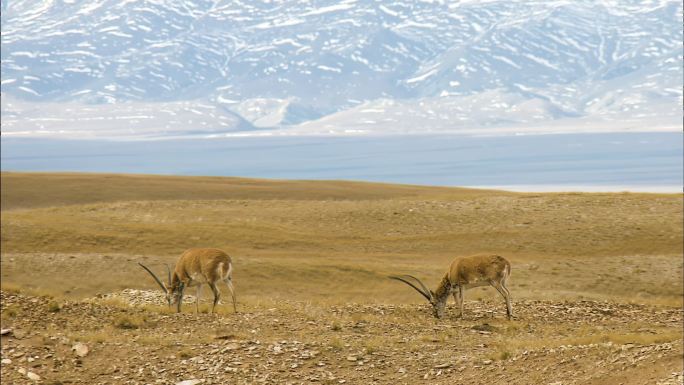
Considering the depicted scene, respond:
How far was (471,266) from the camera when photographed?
2269 cm

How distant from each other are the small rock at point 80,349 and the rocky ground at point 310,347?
3 cm

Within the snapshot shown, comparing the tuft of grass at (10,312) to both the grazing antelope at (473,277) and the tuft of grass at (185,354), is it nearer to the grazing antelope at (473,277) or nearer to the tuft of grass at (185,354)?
the tuft of grass at (185,354)

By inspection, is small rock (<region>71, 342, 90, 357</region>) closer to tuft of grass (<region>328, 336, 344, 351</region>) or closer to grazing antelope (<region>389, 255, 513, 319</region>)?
tuft of grass (<region>328, 336, 344, 351</region>)

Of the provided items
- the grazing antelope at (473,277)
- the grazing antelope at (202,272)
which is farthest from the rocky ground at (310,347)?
the grazing antelope at (202,272)

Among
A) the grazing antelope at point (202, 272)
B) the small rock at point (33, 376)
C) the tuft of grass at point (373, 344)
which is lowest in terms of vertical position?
the small rock at point (33, 376)

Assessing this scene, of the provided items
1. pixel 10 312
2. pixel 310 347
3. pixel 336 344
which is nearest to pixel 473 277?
pixel 336 344

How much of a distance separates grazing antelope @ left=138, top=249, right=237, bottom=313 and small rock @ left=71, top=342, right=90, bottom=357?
412 centimetres

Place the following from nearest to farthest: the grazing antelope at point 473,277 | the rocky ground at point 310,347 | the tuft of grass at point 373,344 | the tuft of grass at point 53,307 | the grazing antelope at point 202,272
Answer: the rocky ground at point 310,347, the tuft of grass at point 373,344, the tuft of grass at point 53,307, the grazing antelope at point 202,272, the grazing antelope at point 473,277

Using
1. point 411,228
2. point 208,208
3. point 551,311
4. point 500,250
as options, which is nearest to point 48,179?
point 208,208

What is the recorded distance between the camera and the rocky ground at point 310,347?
1585cm

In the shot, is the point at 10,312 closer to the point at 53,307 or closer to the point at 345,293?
the point at 53,307

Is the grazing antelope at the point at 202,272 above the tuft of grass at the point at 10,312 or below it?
above

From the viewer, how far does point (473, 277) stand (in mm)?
22688

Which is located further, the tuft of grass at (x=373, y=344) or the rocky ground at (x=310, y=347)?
the tuft of grass at (x=373, y=344)
